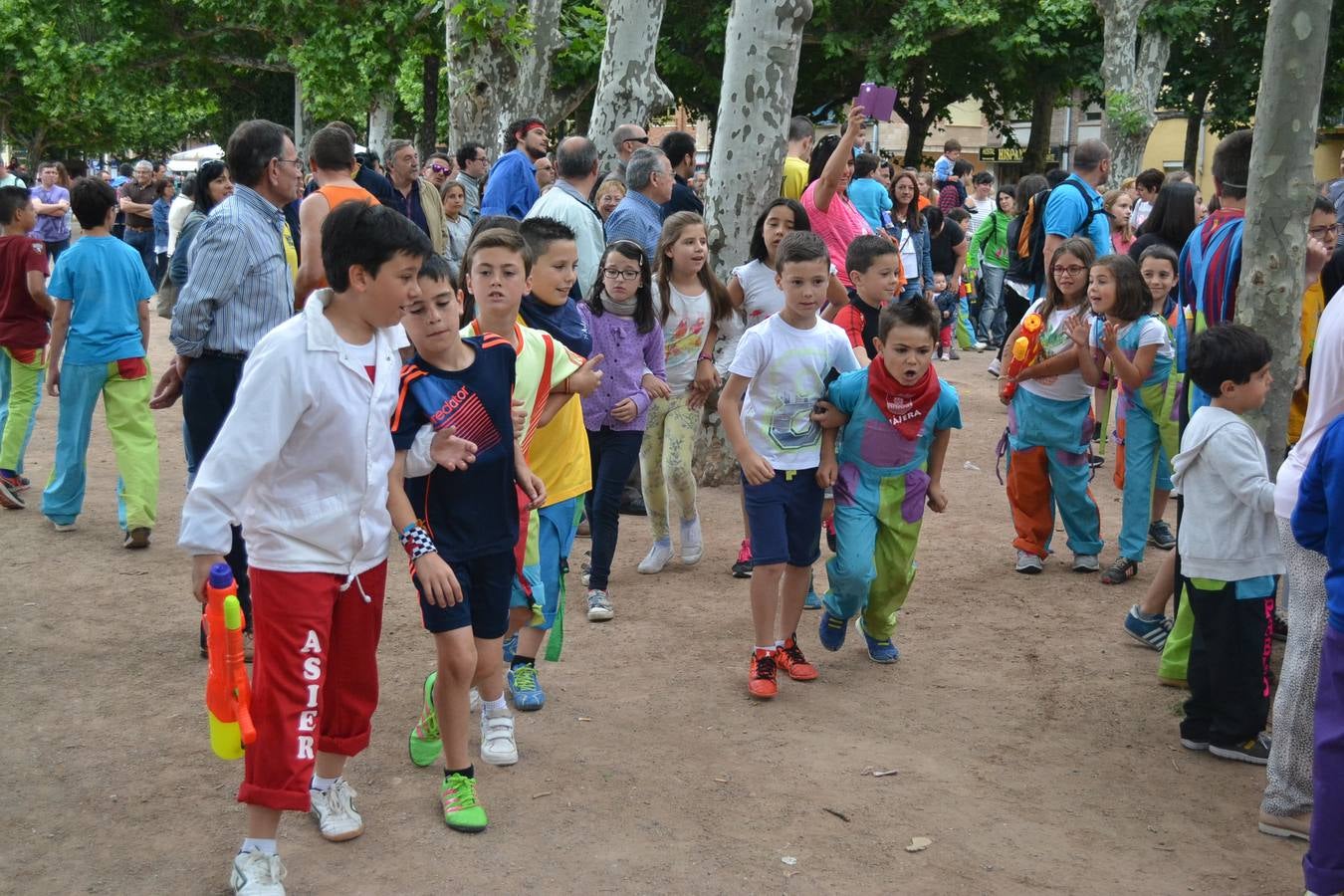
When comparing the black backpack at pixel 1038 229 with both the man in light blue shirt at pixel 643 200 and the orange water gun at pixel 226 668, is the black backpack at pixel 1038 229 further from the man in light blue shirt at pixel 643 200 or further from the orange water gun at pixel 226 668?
the orange water gun at pixel 226 668

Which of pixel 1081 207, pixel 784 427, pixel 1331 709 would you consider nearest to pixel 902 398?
pixel 784 427

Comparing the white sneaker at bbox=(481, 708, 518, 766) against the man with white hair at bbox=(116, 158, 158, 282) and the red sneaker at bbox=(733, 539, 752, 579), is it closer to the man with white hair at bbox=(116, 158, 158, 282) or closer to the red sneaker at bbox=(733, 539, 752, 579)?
the red sneaker at bbox=(733, 539, 752, 579)

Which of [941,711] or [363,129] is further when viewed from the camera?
[363,129]

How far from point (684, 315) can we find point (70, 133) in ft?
149

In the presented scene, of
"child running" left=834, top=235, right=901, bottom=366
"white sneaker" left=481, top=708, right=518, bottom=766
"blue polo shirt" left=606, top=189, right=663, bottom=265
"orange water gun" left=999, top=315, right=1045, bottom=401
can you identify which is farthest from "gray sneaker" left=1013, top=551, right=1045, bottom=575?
"white sneaker" left=481, top=708, right=518, bottom=766

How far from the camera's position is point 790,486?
18.2 feet

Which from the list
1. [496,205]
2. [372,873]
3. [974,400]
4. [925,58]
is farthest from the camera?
[925,58]

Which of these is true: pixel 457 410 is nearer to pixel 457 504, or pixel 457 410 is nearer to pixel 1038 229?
pixel 457 504

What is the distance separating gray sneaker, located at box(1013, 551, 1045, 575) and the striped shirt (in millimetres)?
4136

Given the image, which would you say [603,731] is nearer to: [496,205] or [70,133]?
[496,205]

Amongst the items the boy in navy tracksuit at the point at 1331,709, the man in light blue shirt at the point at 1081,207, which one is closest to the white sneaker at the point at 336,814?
the boy in navy tracksuit at the point at 1331,709

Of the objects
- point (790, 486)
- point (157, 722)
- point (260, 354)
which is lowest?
point (157, 722)

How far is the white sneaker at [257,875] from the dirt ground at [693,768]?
134 mm

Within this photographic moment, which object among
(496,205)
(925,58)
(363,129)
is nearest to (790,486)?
(496,205)
